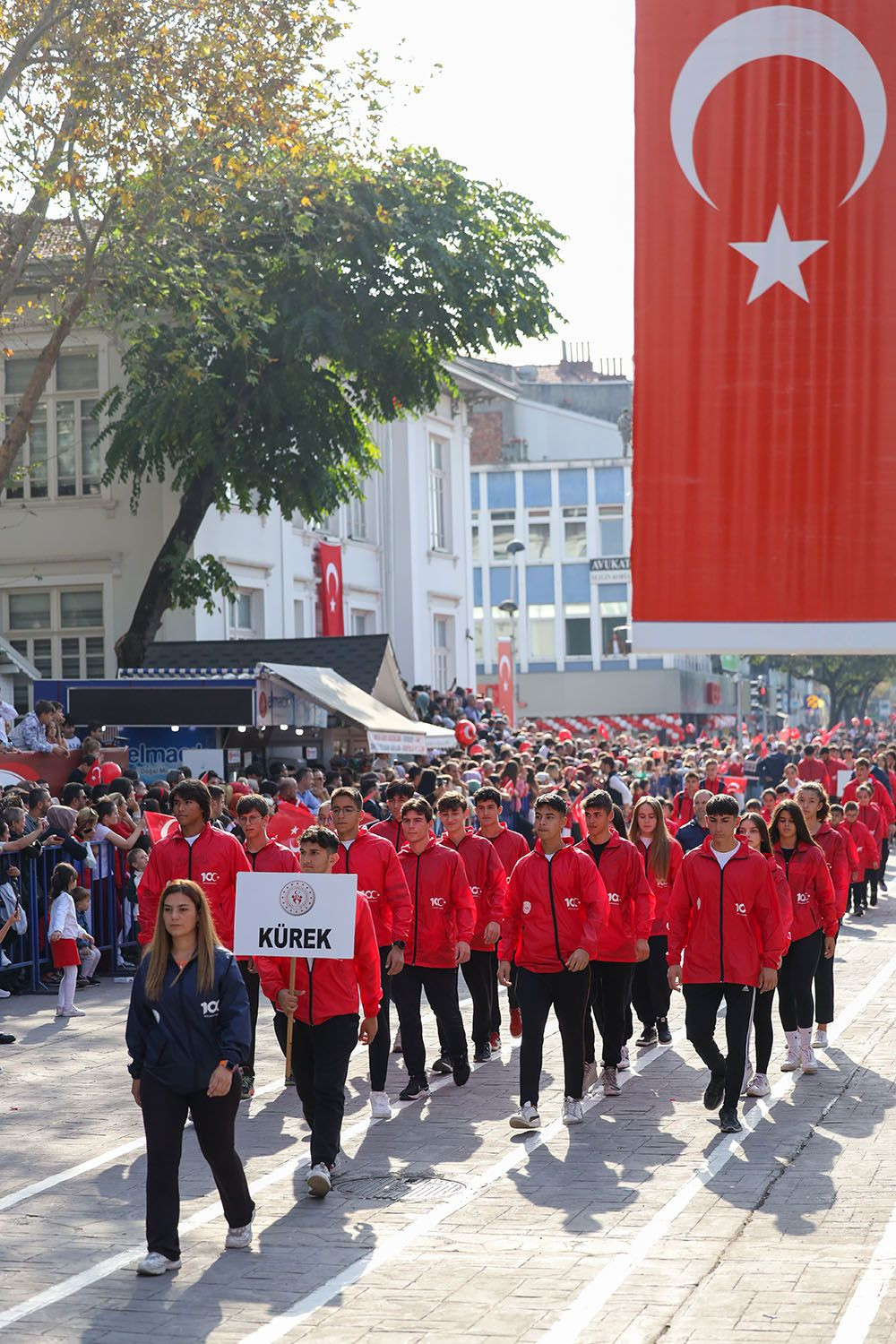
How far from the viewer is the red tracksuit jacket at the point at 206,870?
1145cm

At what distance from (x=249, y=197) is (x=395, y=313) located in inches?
240

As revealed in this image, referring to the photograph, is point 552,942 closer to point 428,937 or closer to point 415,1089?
point 428,937

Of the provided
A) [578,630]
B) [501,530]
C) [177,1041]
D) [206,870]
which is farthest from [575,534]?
[177,1041]

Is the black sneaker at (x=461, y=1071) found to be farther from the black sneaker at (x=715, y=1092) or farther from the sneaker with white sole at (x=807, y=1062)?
the sneaker with white sole at (x=807, y=1062)

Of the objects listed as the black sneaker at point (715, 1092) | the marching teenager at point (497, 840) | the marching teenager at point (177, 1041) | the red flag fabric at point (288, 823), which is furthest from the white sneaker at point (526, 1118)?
the red flag fabric at point (288, 823)

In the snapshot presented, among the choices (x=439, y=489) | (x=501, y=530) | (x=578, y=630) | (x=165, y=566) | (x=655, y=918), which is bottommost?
(x=655, y=918)

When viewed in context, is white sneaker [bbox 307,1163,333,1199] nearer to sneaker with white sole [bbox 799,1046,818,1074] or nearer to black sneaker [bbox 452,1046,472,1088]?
black sneaker [bbox 452,1046,472,1088]

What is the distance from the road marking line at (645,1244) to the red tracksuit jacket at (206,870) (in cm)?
320

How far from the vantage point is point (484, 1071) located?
13.0 m

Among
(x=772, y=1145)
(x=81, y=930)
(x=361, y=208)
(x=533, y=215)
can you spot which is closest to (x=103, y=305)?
(x=361, y=208)

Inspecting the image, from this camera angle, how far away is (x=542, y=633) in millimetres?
79125

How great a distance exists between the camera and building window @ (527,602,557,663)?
78.8 m

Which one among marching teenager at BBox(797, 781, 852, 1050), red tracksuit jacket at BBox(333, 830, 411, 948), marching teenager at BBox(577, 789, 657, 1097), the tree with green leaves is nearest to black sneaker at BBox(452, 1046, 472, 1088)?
marching teenager at BBox(577, 789, 657, 1097)

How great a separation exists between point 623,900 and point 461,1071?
5.00ft
